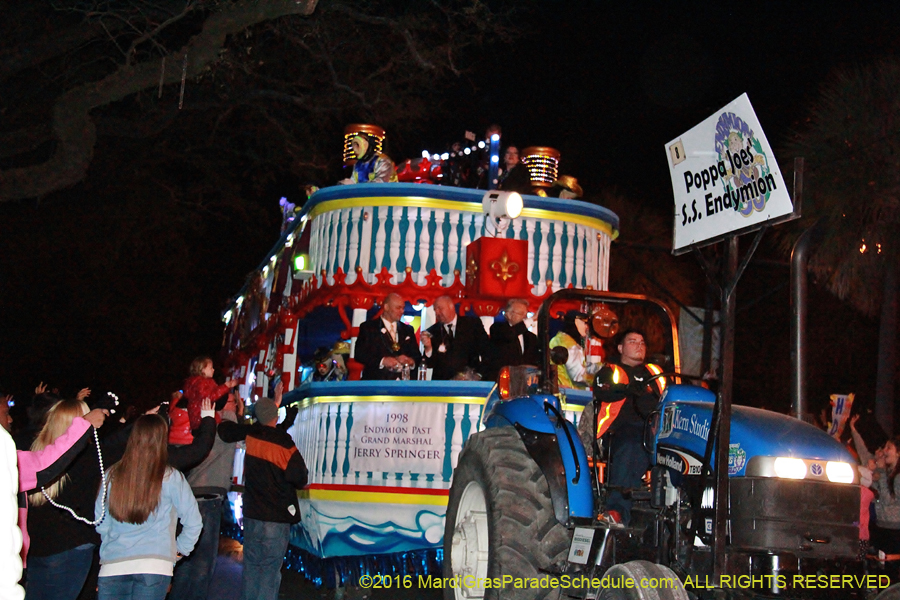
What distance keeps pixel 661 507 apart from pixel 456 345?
189 inches

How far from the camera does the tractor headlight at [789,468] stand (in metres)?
5.04

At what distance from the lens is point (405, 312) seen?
12742mm

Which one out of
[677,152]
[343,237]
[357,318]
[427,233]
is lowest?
[357,318]

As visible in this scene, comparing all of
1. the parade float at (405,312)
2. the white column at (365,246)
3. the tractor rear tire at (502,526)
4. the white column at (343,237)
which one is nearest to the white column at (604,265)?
the parade float at (405,312)

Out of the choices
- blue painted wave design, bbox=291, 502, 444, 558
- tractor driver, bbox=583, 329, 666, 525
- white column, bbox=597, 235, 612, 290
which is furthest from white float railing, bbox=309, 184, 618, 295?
tractor driver, bbox=583, 329, 666, 525

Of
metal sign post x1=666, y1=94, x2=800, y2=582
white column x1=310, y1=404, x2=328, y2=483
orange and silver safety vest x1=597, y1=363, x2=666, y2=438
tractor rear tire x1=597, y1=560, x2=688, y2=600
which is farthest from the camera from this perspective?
white column x1=310, y1=404, x2=328, y2=483

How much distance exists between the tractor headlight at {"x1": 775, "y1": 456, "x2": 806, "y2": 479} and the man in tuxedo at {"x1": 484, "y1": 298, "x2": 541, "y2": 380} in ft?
15.6

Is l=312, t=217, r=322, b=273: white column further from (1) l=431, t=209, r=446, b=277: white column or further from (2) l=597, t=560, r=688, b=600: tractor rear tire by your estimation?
(2) l=597, t=560, r=688, b=600: tractor rear tire

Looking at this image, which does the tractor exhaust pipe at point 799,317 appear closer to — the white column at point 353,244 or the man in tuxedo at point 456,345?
the man in tuxedo at point 456,345

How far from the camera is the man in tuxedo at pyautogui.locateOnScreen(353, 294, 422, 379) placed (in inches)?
404

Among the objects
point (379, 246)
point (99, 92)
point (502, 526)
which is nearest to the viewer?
point (502, 526)

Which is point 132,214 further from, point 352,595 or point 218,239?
point 218,239

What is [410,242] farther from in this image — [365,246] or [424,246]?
[365,246]

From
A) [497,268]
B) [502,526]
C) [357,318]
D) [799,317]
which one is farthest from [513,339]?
[502,526]
